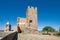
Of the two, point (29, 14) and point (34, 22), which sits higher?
point (29, 14)

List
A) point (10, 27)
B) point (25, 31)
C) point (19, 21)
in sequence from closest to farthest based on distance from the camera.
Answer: point (25, 31) < point (19, 21) < point (10, 27)

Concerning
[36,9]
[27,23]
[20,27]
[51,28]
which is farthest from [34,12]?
[51,28]

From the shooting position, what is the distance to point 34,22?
33.8m

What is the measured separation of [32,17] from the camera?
33.6m

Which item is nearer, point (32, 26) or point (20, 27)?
point (20, 27)

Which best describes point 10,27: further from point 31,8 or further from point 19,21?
point 31,8

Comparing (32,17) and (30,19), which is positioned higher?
(32,17)

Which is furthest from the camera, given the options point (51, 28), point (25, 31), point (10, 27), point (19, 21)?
point (51, 28)

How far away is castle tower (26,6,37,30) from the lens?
33375mm

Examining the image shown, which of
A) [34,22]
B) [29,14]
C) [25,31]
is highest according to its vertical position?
[29,14]

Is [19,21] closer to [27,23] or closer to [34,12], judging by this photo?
[27,23]

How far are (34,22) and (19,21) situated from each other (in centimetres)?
395

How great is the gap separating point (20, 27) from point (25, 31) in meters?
1.57

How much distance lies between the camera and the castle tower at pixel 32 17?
109ft
